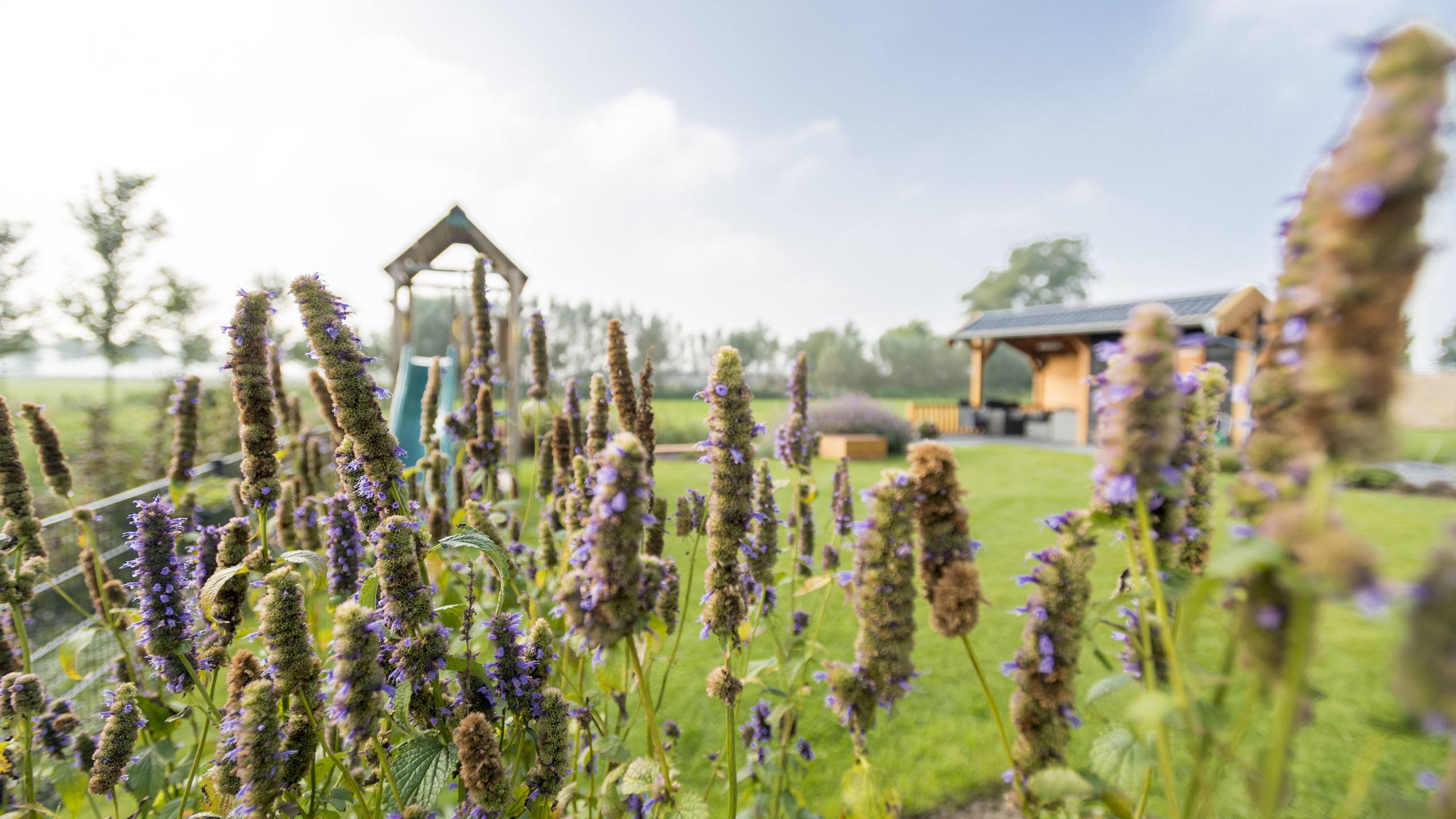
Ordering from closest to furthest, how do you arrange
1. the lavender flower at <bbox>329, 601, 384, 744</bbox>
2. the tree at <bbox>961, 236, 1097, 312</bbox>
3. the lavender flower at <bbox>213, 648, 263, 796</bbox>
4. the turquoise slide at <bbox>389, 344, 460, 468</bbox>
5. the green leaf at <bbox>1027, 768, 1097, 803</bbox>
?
the green leaf at <bbox>1027, 768, 1097, 803</bbox> < the lavender flower at <bbox>329, 601, 384, 744</bbox> < the lavender flower at <bbox>213, 648, 263, 796</bbox> < the turquoise slide at <bbox>389, 344, 460, 468</bbox> < the tree at <bbox>961, 236, 1097, 312</bbox>

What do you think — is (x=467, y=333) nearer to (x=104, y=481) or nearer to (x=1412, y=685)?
(x=104, y=481)

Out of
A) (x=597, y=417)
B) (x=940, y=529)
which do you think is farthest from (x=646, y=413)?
(x=940, y=529)

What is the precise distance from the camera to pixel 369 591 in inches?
53.8

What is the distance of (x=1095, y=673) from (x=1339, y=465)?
13.1 ft

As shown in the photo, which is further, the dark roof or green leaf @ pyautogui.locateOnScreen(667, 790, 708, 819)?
the dark roof

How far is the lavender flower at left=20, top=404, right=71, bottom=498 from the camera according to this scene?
199cm

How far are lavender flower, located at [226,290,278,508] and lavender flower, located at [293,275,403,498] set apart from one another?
29 cm

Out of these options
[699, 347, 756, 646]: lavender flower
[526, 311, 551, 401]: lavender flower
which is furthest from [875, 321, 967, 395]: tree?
[699, 347, 756, 646]: lavender flower

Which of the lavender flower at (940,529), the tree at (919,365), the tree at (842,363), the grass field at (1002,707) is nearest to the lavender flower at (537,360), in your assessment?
the grass field at (1002,707)

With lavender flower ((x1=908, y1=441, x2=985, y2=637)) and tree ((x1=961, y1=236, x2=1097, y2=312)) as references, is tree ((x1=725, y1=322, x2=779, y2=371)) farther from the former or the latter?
lavender flower ((x1=908, y1=441, x2=985, y2=637))

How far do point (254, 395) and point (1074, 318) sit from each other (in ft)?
66.7

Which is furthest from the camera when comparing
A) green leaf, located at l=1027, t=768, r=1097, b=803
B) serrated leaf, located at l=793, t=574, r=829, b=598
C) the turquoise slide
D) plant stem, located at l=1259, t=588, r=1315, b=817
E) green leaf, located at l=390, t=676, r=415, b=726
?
the turquoise slide

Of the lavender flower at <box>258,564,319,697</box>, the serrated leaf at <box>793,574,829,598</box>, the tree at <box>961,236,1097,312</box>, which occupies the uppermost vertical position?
the tree at <box>961,236,1097,312</box>

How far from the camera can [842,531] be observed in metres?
2.95
